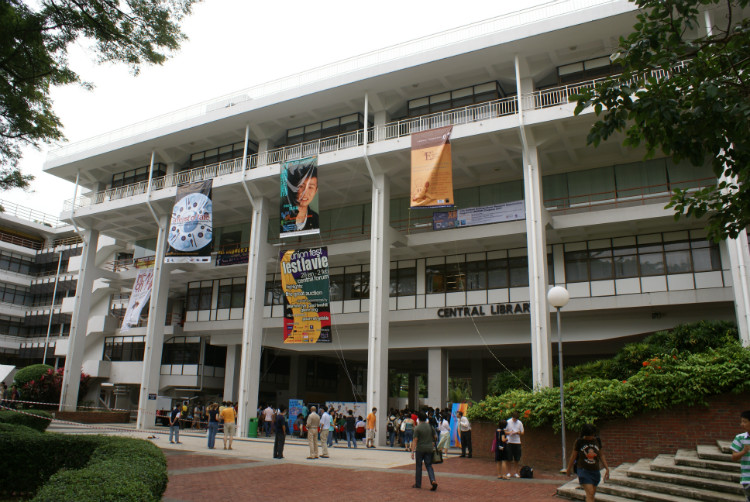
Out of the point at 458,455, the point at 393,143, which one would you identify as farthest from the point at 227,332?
the point at 458,455

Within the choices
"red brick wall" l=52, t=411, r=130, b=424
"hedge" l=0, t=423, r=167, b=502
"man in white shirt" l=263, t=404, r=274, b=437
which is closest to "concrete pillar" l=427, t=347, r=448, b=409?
"man in white shirt" l=263, t=404, r=274, b=437

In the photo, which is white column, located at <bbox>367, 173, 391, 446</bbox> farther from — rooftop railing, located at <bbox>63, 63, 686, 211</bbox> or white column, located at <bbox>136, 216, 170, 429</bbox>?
white column, located at <bbox>136, 216, 170, 429</bbox>

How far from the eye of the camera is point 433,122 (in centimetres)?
2522

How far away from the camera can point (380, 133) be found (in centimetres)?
2586

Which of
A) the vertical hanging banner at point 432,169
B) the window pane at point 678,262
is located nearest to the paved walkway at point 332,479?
the vertical hanging banner at point 432,169

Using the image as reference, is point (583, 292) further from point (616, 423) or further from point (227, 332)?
point (227, 332)

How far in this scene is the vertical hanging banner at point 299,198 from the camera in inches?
961

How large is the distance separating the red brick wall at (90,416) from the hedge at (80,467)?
2336 centimetres

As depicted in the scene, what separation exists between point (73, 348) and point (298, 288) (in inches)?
672

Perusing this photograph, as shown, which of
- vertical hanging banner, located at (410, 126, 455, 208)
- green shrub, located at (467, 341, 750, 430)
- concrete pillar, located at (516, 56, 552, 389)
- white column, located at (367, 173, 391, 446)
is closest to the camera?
green shrub, located at (467, 341, 750, 430)

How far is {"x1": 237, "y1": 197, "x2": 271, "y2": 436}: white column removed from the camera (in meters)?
26.2

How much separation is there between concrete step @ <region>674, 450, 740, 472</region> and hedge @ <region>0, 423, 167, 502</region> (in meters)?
9.39

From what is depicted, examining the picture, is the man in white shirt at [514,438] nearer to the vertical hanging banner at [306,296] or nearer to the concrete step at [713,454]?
the concrete step at [713,454]

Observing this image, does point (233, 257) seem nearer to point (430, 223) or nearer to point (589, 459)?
point (430, 223)
